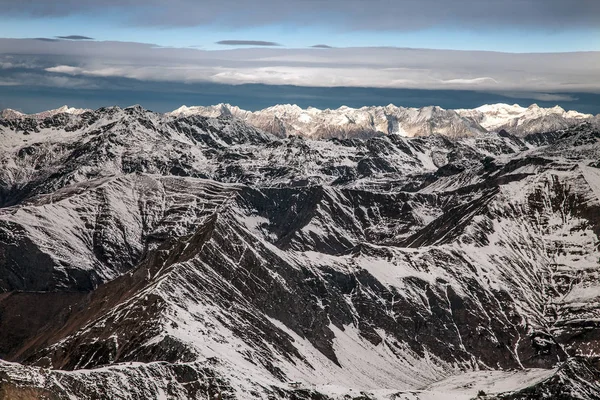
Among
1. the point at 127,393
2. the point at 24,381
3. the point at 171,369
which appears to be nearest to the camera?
the point at 24,381

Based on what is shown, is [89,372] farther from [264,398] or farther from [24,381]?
[264,398]

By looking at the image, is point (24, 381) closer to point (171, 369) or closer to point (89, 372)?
point (89, 372)

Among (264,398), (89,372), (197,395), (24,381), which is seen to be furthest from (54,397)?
(264,398)

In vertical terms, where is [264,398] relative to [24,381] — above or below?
below

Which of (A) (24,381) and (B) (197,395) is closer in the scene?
(A) (24,381)

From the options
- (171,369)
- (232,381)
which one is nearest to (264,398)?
(232,381)

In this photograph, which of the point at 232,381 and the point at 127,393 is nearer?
the point at 127,393

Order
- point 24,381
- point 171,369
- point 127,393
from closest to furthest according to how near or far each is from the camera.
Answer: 1. point 24,381
2. point 127,393
3. point 171,369
